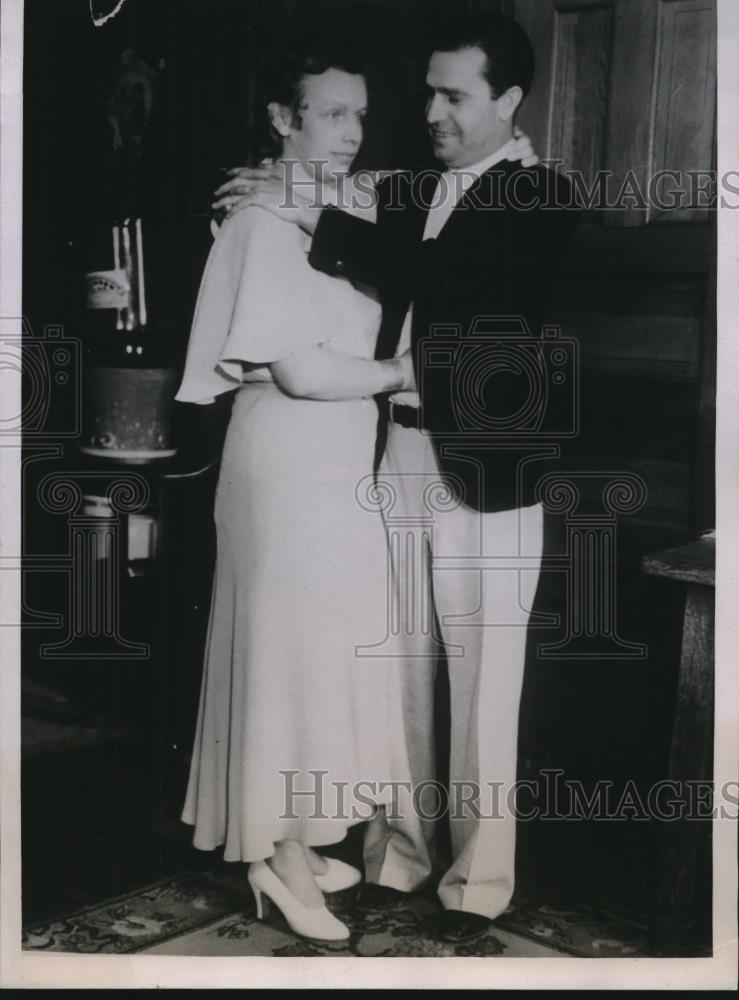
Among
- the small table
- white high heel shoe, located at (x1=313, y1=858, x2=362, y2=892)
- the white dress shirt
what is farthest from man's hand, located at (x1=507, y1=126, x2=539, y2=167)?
white high heel shoe, located at (x1=313, y1=858, x2=362, y2=892)

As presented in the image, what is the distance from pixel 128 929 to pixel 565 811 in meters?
0.54

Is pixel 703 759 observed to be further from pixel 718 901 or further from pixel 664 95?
pixel 664 95

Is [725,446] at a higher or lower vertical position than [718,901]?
higher

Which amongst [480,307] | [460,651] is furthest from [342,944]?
[480,307]

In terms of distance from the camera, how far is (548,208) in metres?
1.30

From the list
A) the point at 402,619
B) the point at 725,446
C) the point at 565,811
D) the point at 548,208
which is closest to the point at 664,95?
the point at 548,208

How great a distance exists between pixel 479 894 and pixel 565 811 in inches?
5.5

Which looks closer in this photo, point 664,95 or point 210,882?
point 664,95

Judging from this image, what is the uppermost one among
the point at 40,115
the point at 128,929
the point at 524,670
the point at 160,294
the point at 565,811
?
the point at 40,115

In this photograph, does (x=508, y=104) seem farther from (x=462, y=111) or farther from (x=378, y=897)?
(x=378, y=897)

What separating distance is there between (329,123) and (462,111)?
0.50 feet

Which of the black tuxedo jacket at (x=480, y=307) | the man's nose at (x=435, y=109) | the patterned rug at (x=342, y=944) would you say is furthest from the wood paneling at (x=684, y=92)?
the patterned rug at (x=342, y=944)

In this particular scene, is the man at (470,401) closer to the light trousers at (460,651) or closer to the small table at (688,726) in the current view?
the light trousers at (460,651)

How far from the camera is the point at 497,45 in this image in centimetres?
129
